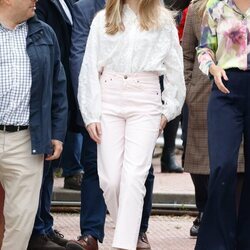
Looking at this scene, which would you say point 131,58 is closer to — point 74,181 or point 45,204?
point 45,204

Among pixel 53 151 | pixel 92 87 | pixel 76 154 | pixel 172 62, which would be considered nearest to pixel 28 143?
pixel 53 151

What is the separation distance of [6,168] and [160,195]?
394 cm

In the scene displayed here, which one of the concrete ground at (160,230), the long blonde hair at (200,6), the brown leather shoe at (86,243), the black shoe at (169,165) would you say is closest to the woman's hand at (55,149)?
the brown leather shoe at (86,243)

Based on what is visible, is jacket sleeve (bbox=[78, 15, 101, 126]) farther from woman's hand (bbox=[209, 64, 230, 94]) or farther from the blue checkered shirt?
woman's hand (bbox=[209, 64, 230, 94])

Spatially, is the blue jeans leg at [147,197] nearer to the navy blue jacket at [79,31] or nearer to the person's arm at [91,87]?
the navy blue jacket at [79,31]

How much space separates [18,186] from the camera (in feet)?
22.2

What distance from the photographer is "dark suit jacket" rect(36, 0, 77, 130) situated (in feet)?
26.0

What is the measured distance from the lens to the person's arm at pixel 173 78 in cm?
732

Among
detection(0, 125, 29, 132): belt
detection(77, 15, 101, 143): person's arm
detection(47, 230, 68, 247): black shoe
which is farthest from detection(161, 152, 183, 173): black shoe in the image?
detection(0, 125, 29, 132): belt

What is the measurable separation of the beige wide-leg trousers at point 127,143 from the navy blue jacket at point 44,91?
1.04 feet

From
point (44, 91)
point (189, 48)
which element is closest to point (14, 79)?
point (44, 91)

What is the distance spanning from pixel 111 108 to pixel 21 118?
2.23 feet

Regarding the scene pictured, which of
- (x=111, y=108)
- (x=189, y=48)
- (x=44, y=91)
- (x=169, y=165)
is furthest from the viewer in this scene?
(x=169, y=165)

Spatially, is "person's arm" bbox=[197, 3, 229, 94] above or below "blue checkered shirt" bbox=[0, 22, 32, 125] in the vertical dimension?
above
